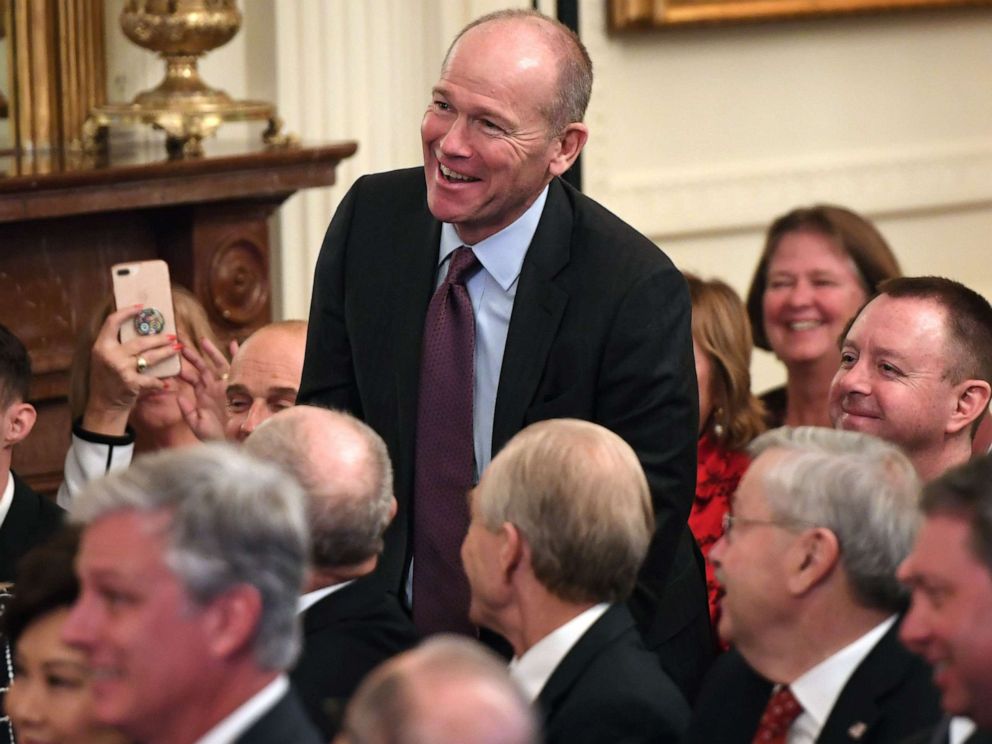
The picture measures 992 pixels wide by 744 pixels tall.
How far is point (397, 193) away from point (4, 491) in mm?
974

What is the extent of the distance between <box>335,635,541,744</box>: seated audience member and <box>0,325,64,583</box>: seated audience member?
6.22 feet

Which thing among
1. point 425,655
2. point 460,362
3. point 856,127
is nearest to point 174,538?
point 425,655

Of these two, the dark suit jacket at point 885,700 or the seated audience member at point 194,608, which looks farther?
the dark suit jacket at point 885,700

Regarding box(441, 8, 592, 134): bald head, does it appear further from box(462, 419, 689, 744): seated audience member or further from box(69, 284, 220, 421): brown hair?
box(69, 284, 220, 421): brown hair

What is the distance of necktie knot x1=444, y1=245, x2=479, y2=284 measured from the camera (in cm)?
329

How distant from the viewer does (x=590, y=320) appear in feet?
10.5

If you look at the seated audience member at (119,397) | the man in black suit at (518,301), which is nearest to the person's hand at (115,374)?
the seated audience member at (119,397)

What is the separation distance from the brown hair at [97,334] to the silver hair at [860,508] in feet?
7.01

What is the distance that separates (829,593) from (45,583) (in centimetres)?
105

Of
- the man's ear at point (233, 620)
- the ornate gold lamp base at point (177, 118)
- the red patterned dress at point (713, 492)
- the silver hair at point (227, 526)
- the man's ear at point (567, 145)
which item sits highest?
the man's ear at point (567, 145)

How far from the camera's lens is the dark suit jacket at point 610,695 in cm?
263

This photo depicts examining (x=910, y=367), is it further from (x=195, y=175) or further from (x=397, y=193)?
(x=195, y=175)

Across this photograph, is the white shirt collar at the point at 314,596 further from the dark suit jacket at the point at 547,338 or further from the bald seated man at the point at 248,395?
the bald seated man at the point at 248,395

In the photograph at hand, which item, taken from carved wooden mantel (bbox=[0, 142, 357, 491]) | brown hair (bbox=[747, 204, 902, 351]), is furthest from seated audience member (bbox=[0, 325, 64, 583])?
brown hair (bbox=[747, 204, 902, 351])
